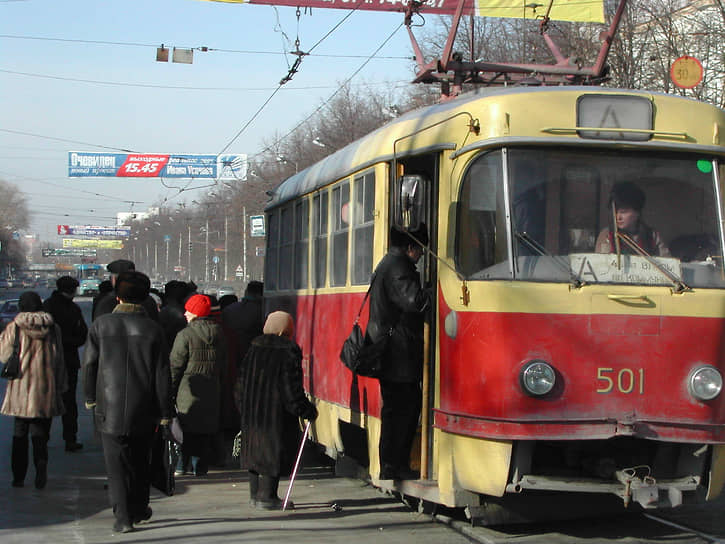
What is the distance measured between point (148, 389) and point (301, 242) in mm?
3885

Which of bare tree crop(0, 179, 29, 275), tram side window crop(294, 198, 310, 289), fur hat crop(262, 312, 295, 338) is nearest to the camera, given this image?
fur hat crop(262, 312, 295, 338)

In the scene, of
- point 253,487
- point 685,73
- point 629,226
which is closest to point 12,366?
point 253,487

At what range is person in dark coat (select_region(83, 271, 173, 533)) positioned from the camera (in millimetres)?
7340

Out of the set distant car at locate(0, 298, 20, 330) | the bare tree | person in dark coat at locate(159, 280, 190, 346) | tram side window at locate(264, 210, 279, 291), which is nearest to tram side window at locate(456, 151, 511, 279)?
person in dark coat at locate(159, 280, 190, 346)

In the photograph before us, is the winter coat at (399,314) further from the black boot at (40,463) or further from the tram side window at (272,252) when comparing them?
the tram side window at (272,252)

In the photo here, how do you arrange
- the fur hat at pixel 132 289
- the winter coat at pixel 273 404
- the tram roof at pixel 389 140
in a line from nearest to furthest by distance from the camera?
the tram roof at pixel 389 140 → the fur hat at pixel 132 289 → the winter coat at pixel 273 404

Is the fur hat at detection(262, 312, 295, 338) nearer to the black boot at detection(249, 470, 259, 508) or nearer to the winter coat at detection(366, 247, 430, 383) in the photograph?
the winter coat at detection(366, 247, 430, 383)

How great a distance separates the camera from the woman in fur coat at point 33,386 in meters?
9.06

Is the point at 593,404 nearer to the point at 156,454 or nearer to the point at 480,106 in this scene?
the point at 480,106

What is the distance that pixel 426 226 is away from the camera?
736 cm

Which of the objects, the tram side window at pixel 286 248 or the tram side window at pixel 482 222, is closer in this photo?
the tram side window at pixel 482 222

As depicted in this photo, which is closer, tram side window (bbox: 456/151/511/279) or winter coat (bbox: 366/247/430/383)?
tram side window (bbox: 456/151/511/279)

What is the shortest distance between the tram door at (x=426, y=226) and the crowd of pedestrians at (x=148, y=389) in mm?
1106

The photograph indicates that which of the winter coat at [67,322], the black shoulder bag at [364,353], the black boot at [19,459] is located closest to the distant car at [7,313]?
the winter coat at [67,322]
